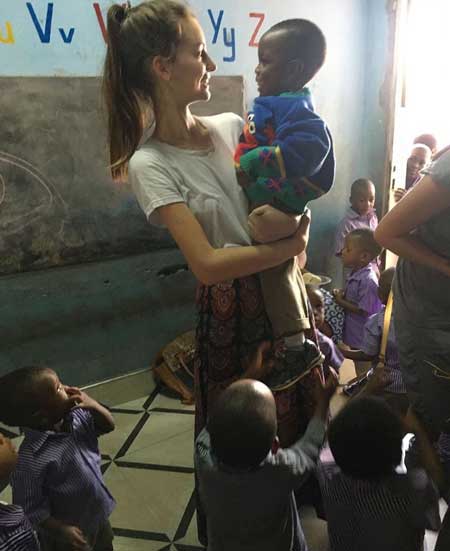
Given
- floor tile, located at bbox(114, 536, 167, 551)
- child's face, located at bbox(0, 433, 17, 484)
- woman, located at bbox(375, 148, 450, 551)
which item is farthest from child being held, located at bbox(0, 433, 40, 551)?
woman, located at bbox(375, 148, 450, 551)

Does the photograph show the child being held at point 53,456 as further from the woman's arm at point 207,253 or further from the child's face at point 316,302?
the child's face at point 316,302

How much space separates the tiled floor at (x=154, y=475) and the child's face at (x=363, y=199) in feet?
3.97

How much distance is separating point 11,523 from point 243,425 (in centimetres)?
57

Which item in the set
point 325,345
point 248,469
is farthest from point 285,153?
point 325,345

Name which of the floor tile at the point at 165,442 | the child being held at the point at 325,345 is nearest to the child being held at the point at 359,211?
the child being held at the point at 325,345

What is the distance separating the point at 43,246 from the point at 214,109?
127 cm

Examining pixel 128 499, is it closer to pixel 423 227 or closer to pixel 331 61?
pixel 423 227

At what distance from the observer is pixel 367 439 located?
3.73 feet

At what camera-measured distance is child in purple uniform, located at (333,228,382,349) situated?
2.61 metres

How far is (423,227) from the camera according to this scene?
Result: 4.37 ft

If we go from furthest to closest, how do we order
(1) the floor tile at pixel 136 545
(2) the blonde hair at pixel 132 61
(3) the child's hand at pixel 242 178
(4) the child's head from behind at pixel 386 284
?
(4) the child's head from behind at pixel 386 284 < (1) the floor tile at pixel 136 545 < (3) the child's hand at pixel 242 178 < (2) the blonde hair at pixel 132 61

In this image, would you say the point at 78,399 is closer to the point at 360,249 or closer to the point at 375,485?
the point at 375,485

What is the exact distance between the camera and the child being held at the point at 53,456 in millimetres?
1237

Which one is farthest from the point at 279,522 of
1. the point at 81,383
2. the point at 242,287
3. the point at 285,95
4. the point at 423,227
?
the point at 81,383
